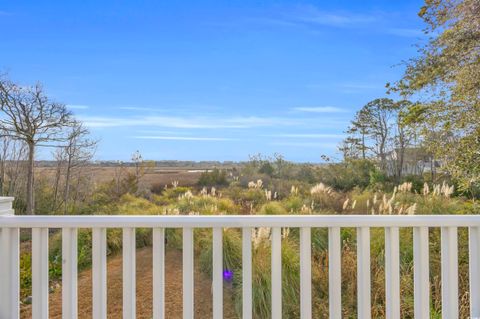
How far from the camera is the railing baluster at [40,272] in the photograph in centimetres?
180

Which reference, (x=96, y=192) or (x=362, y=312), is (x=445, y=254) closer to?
(x=362, y=312)

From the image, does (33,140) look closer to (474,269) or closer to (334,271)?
(334,271)

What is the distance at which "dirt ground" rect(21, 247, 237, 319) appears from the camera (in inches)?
113

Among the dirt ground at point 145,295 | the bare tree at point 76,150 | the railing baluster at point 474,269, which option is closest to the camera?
the railing baluster at point 474,269

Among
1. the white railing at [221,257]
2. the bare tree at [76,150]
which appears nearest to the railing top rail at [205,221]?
the white railing at [221,257]

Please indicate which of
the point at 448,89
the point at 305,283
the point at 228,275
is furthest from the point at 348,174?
the point at 305,283

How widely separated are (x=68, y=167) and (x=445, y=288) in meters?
5.41

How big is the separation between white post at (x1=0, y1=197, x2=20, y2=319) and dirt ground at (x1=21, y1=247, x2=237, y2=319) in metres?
1.02

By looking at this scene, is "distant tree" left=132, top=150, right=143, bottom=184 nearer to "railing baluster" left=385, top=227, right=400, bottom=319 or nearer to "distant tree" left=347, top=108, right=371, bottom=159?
"distant tree" left=347, top=108, right=371, bottom=159

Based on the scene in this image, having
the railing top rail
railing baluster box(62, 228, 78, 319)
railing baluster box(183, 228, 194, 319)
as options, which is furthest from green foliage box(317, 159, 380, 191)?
railing baluster box(62, 228, 78, 319)

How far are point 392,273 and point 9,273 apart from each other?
6.37 ft

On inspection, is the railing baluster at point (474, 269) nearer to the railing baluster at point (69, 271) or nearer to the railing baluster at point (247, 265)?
the railing baluster at point (247, 265)

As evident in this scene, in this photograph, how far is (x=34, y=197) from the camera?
547cm

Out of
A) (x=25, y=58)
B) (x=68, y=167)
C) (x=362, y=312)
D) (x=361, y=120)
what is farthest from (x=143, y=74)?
(x=361, y=120)
